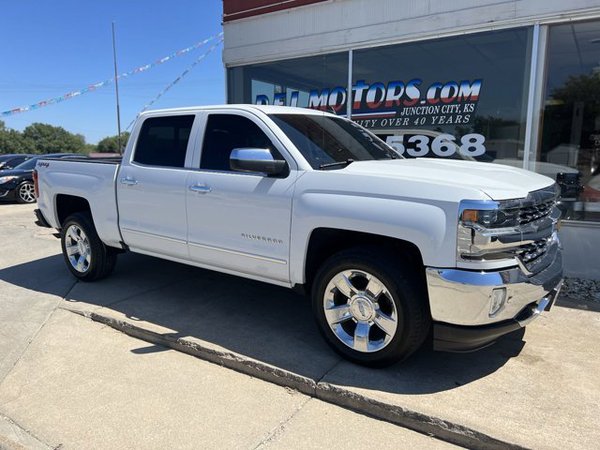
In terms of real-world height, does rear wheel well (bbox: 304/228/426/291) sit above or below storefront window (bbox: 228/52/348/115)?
below

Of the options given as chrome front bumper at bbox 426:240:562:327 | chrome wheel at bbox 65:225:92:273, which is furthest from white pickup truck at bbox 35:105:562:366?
chrome wheel at bbox 65:225:92:273

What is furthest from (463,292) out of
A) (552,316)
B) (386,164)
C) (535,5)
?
(535,5)

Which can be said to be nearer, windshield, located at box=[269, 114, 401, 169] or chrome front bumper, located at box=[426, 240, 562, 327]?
chrome front bumper, located at box=[426, 240, 562, 327]

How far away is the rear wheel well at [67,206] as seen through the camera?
587cm

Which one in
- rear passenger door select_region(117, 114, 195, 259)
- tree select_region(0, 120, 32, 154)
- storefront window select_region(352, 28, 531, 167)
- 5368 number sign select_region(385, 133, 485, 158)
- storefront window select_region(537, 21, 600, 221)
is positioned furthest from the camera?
tree select_region(0, 120, 32, 154)

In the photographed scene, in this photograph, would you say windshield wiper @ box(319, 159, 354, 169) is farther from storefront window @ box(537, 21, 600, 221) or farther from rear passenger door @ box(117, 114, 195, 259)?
storefront window @ box(537, 21, 600, 221)

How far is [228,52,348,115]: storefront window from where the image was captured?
26.8ft

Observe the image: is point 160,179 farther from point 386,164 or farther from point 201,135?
point 386,164

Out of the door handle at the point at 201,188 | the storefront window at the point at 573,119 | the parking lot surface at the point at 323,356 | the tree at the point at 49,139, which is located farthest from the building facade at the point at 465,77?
the tree at the point at 49,139

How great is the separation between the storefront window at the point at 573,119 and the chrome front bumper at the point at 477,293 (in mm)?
3712

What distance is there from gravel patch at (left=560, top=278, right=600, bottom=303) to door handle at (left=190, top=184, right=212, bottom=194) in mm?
4031

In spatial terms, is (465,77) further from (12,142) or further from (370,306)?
(12,142)

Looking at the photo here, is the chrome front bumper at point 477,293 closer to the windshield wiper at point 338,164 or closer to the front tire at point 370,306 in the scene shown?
the front tire at point 370,306

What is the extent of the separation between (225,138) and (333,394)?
7.86 feet
